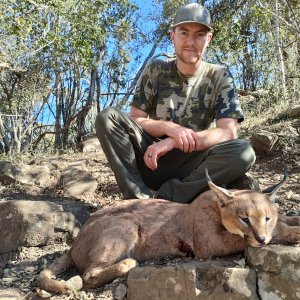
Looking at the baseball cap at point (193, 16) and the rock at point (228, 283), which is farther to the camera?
the baseball cap at point (193, 16)

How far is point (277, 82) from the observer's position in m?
10.8

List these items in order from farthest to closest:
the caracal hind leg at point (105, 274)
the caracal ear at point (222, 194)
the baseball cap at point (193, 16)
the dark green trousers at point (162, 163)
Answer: the baseball cap at point (193, 16) → the dark green trousers at point (162, 163) → the caracal ear at point (222, 194) → the caracal hind leg at point (105, 274)

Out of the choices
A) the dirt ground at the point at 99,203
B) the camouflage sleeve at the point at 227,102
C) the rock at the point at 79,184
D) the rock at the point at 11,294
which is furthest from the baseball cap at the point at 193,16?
the rock at the point at 11,294

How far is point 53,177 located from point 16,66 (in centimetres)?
611

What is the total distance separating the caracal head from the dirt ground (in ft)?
3.06

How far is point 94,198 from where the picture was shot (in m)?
6.13

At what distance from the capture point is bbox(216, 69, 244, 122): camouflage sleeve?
444 centimetres

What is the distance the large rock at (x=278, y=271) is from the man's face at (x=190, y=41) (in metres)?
2.33

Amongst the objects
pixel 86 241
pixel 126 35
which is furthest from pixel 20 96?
pixel 86 241

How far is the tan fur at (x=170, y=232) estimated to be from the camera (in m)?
3.20

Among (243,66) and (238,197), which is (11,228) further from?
(243,66)

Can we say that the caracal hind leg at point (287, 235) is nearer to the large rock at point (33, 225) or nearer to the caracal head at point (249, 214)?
the caracal head at point (249, 214)

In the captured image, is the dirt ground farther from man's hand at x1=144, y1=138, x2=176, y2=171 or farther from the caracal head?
man's hand at x1=144, y1=138, x2=176, y2=171

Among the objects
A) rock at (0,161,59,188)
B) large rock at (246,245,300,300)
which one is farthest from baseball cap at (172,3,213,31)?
rock at (0,161,59,188)
